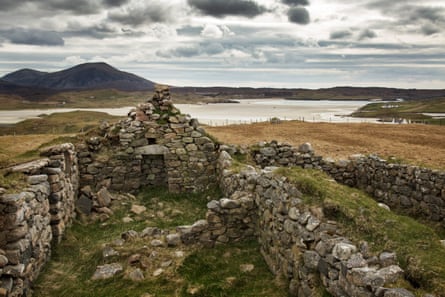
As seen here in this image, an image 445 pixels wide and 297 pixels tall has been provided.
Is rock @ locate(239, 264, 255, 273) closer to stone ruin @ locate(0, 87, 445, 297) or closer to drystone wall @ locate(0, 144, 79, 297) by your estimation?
stone ruin @ locate(0, 87, 445, 297)

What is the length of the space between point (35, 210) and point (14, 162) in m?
3.92

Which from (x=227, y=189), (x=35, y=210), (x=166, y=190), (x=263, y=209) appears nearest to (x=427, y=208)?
(x=263, y=209)

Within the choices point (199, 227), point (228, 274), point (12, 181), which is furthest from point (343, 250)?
point (12, 181)

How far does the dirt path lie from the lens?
23203 millimetres

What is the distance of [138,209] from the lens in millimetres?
16656

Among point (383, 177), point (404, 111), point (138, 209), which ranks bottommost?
point (138, 209)

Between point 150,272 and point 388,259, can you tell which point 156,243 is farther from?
point 388,259

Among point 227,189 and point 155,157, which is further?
point 155,157

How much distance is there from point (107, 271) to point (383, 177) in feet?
38.8

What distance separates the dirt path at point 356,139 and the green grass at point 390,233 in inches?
456

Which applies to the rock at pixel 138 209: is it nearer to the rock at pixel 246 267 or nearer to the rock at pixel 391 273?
the rock at pixel 246 267

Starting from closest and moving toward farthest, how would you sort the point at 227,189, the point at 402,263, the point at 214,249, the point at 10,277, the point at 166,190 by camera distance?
the point at 402,263 < the point at 10,277 < the point at 214,249 < the point at 227,189 < the point at 166,190

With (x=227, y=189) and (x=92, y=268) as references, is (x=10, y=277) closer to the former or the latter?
(x=92, y=268)

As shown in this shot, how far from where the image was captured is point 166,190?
63.5 feet
